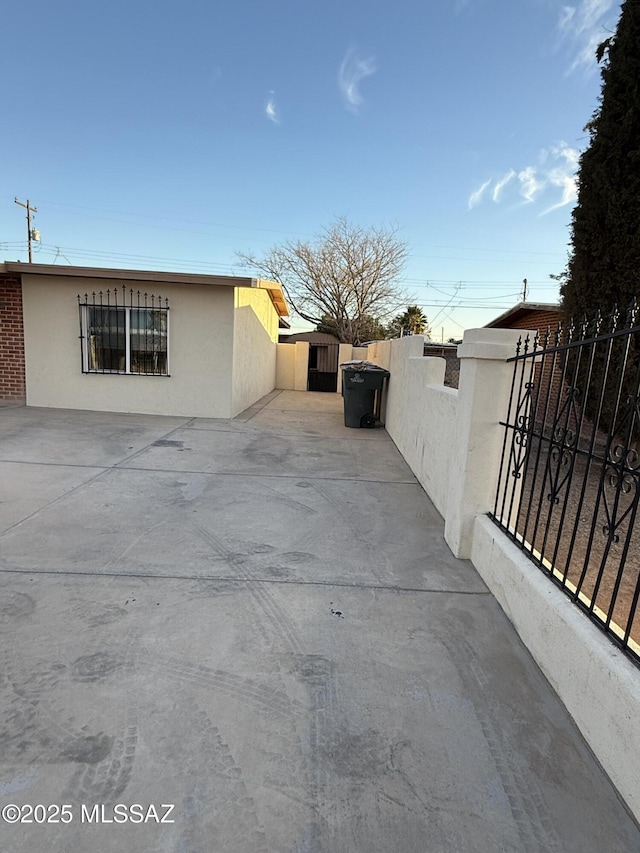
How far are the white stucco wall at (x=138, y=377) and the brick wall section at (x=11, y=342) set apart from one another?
0.57ft

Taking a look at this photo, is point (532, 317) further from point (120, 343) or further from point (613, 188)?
point (120, 343)

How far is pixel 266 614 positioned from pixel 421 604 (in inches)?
36.8

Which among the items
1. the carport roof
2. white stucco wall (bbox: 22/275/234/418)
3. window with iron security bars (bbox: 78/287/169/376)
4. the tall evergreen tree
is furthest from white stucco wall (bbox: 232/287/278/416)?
the tall evergreen tree

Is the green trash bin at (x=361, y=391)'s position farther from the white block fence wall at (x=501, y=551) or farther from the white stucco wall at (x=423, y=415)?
the white block fence wall at (x=501, y=551)

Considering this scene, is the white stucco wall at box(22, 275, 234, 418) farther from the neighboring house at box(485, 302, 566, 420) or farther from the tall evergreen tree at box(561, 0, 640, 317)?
the tall evergreen tree at box(561, 0, 640, 317)

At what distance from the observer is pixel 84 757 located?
1517 millimetres

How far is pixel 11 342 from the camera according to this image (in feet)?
30.2

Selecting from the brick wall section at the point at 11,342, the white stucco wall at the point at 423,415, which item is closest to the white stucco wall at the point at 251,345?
the white stucco wall at the point at 423,415

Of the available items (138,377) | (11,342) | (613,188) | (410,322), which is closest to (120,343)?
(138,377)

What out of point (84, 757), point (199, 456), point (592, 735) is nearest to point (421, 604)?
point (592, 735)

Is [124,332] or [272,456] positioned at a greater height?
[124,332]

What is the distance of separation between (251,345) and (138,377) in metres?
3.07

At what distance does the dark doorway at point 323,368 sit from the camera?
17.7m

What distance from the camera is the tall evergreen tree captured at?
5973mm
